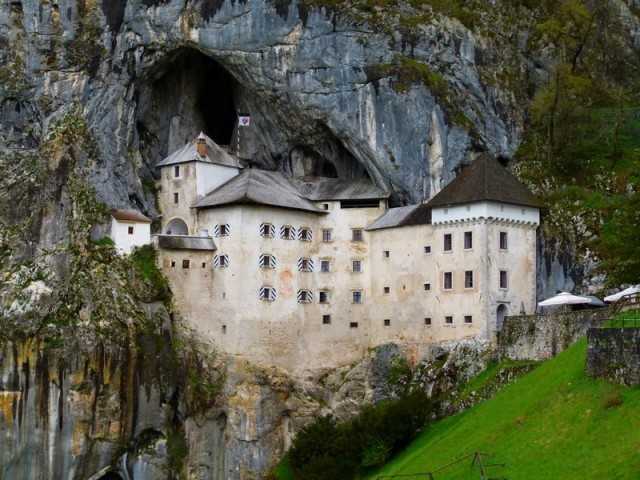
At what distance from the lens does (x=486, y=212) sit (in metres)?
84.2

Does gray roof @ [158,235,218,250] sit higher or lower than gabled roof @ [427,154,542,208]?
lower

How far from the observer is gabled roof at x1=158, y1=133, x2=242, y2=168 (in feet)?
307

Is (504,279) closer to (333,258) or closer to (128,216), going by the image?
(333,258)

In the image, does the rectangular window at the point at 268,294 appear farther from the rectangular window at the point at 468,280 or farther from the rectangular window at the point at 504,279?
the rectangular window at the point at 504,279

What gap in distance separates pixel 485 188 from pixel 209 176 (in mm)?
21342

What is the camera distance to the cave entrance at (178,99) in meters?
96.8

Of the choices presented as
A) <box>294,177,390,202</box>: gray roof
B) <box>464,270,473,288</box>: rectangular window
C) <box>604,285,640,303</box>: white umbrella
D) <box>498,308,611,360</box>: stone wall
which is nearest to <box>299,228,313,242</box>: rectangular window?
<box>294,177,390,202</box>: gray roof

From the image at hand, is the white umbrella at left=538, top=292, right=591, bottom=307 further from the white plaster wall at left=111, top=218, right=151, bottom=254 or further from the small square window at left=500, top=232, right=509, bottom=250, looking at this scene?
the white plaster wall at left=111, top=218, right=151, bottom=254

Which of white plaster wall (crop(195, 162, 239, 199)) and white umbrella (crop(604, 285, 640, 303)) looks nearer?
white umbrella (crop(604, 285, 640, 303))

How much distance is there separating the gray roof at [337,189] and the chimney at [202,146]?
7.33 metres

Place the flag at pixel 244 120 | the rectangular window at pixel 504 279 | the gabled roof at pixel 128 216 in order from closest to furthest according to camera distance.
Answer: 1. the rectangular window at pixel 504 279
2. the gabled roof at pixel 128 216
3. the flag at pixel 244 120

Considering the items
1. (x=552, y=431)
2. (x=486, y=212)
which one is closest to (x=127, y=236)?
(x=486, y=212)

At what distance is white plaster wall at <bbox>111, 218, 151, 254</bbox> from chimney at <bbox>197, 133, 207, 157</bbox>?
25.7 ft

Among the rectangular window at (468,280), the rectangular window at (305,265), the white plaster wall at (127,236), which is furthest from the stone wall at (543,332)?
the white plaster wall at (127,236)
